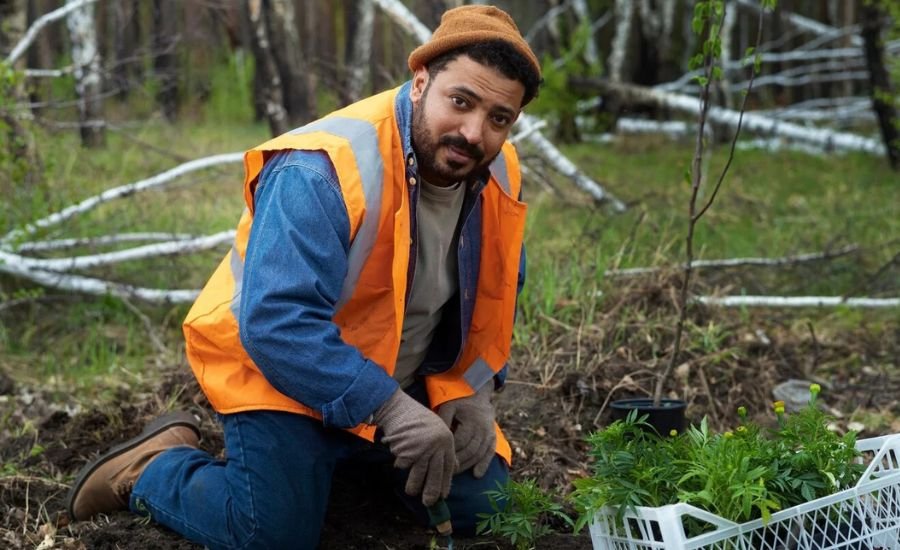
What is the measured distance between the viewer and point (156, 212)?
262 inches

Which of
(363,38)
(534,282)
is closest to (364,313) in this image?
(534,282)

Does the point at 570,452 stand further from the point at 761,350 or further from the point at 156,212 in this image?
the point at 156,212

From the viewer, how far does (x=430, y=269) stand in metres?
3.02

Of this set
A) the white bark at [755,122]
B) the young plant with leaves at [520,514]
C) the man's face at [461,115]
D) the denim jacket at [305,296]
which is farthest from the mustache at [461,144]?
the white bark at [755,122]

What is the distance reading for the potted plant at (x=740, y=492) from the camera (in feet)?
7.64

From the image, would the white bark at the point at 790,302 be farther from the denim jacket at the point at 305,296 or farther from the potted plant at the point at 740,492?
the denim jacket at the point at 305,296

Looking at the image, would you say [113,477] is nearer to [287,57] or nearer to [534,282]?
[534,282]

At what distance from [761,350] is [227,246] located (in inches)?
104

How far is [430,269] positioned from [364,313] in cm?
25

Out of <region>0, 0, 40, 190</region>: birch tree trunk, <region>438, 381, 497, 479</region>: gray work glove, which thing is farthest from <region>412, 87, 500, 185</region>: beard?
<region>0, 0, 40, 190</region>: birch tree trunk

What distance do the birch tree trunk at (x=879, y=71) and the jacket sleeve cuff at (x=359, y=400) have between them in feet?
25.0

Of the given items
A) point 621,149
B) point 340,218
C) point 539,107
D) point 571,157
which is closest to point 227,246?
point 340,218

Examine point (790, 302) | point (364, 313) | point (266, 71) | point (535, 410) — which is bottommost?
point (535, 410)

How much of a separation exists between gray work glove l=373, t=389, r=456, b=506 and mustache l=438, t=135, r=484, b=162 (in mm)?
613
